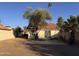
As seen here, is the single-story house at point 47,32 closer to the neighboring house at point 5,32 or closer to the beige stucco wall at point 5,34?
the beige stucco wall at point 5,34

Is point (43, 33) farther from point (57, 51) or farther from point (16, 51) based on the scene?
point (16, 51)

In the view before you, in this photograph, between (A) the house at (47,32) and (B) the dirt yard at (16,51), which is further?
(A) the house at (47,32)

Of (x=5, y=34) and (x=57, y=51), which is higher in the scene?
(x=57, y=51)

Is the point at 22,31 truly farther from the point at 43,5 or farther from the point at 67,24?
the point at 43,5

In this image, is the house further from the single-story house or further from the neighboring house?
the neighboring house

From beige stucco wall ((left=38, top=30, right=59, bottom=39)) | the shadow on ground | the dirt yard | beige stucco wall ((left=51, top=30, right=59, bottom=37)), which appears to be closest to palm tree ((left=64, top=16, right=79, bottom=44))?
the shadow on ground

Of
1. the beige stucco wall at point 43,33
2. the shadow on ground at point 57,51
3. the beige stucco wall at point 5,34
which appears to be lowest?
the beige stucco wall at point 43,33

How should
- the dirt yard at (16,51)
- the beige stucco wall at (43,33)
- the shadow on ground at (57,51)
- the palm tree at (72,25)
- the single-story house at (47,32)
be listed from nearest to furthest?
the dirt yard at (16,51) < the shadow on ground at (57,51) < the palm tree at (72,25) < the single-story house at (47,32) < the beige stucco wall at (43,33)

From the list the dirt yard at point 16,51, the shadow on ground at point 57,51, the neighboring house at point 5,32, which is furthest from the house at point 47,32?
the dirt yard at point 16,51

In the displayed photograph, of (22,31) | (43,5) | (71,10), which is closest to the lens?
(71,10)

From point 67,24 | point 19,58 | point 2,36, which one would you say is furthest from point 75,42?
point 19,58

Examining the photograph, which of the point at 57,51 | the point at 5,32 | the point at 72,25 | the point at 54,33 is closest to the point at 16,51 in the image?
the point at 57,51

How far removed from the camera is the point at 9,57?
422 inches

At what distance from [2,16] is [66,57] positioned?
8316mm
